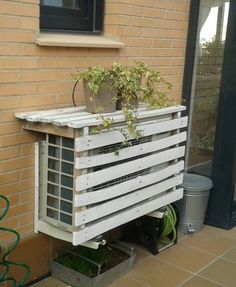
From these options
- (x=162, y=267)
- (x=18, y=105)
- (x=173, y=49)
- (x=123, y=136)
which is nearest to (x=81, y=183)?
(x=123, y=136)

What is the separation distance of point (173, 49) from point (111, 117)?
4.55 feet

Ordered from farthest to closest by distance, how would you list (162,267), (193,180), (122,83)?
(193,180)
(162,267)
(122,83)

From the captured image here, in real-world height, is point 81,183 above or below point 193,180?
above

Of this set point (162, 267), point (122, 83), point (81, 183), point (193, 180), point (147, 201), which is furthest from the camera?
point (193, 180)

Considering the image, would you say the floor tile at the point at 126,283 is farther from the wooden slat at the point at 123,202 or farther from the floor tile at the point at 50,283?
the wooden slat at the point at 123,202

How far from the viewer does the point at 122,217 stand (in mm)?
2963

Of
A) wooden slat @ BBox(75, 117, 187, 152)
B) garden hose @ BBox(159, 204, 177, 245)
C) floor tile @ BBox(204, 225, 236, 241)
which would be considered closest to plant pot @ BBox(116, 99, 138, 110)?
wooden slat @ BBox(75, 117, 187, 152)

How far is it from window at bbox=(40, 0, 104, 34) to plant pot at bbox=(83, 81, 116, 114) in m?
0.51

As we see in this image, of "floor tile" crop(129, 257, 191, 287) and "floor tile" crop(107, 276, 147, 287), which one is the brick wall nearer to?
"floor tile" crop(107, 276, 147, 287)

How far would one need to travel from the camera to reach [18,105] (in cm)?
275

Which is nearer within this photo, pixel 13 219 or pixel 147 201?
pixel 13 219

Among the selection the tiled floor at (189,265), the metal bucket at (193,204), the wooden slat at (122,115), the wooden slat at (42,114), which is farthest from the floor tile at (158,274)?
the wooden slat at (42,114)

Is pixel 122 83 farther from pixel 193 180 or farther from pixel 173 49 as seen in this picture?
pixel 193 180

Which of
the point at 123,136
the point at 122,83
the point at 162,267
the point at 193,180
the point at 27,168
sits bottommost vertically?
the point at 162,267
